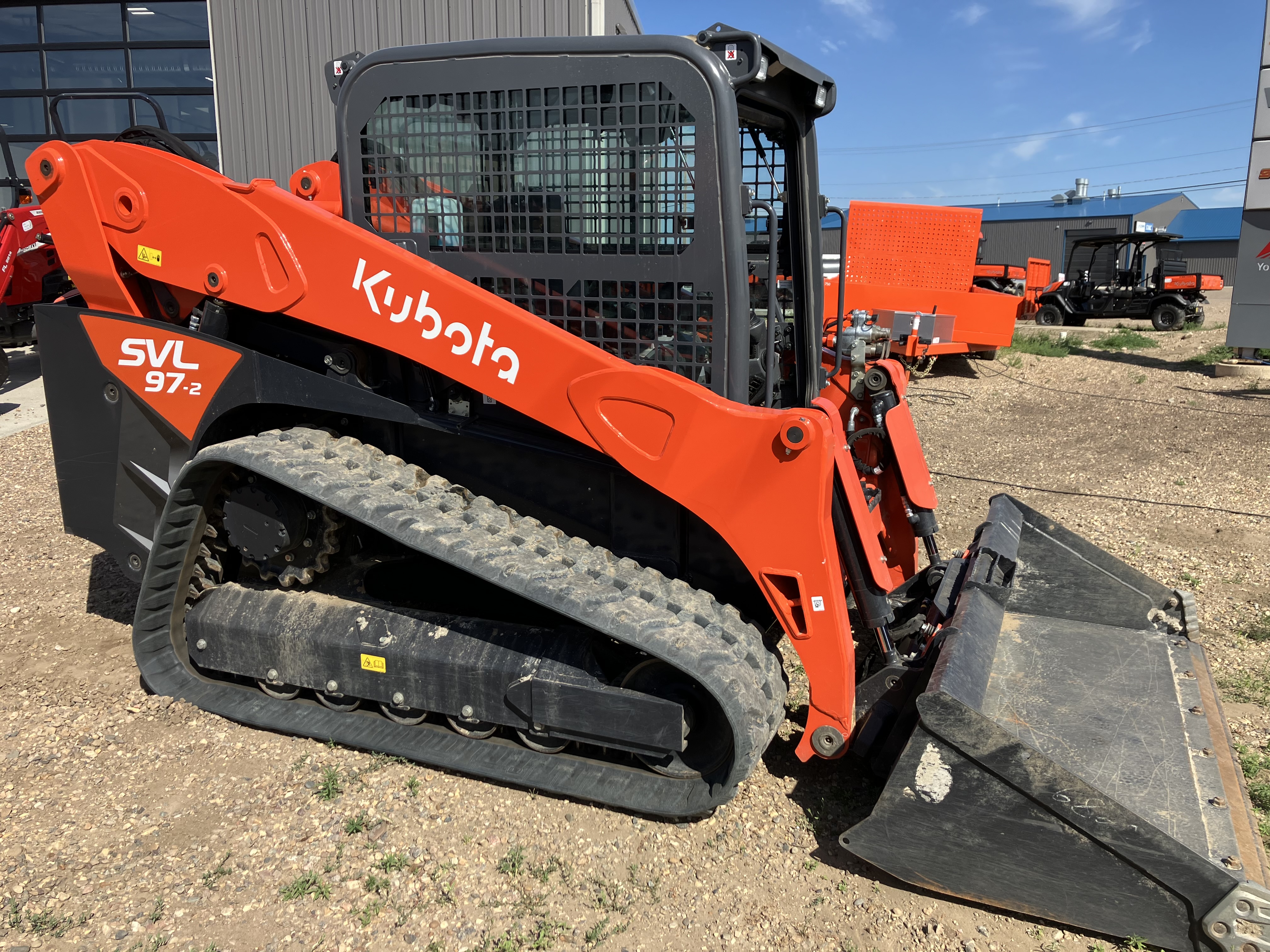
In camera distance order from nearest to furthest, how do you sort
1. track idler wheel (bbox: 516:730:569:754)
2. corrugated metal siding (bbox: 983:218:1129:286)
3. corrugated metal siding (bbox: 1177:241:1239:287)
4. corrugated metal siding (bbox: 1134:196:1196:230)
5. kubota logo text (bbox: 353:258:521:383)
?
kubota logo text (bbox: 353:258:521:383) → track idler wheel (bbox: 516:730:569:754) → corrugated metal siding (bbox: 1177:241:1239:287) → corrugated metal siding (bbox: 983:218:1129:286) → corrugated metal siding (bbox: 1134:196:1196:230)

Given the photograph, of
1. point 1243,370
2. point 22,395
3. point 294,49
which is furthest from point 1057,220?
point 22,395

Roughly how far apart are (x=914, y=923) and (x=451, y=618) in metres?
1.80

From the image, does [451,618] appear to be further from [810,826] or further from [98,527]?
[98,527]

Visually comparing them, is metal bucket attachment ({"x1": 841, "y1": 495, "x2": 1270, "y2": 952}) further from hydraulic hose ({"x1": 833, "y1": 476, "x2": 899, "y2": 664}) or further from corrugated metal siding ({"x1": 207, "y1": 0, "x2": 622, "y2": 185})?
corrugated metal siding ({"x1": 207, "y1": 0, "x2": 622, "y2": 185})

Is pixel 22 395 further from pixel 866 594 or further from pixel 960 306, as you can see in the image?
pixel 960 306

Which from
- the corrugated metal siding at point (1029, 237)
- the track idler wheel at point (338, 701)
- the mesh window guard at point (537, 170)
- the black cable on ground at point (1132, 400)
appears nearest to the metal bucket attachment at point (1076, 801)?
the mesh window guard at point (537, 170)

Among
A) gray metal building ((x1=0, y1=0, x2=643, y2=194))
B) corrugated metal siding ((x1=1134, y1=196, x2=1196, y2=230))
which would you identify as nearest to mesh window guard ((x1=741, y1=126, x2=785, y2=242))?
gray metal building ((x1=0, y1=0, x2=643, y2=194))

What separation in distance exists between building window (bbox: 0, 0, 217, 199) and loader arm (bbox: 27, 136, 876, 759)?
423 inches

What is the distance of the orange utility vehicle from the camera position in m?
12.4

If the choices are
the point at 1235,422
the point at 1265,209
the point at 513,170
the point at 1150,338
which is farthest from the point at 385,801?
the point at 1150,338

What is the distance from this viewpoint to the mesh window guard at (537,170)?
292 cm

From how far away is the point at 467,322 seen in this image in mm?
3021

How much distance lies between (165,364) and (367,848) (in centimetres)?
202

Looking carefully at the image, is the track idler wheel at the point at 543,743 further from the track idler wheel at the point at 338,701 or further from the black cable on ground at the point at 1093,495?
the black cable on ground at the point at 1093,495
